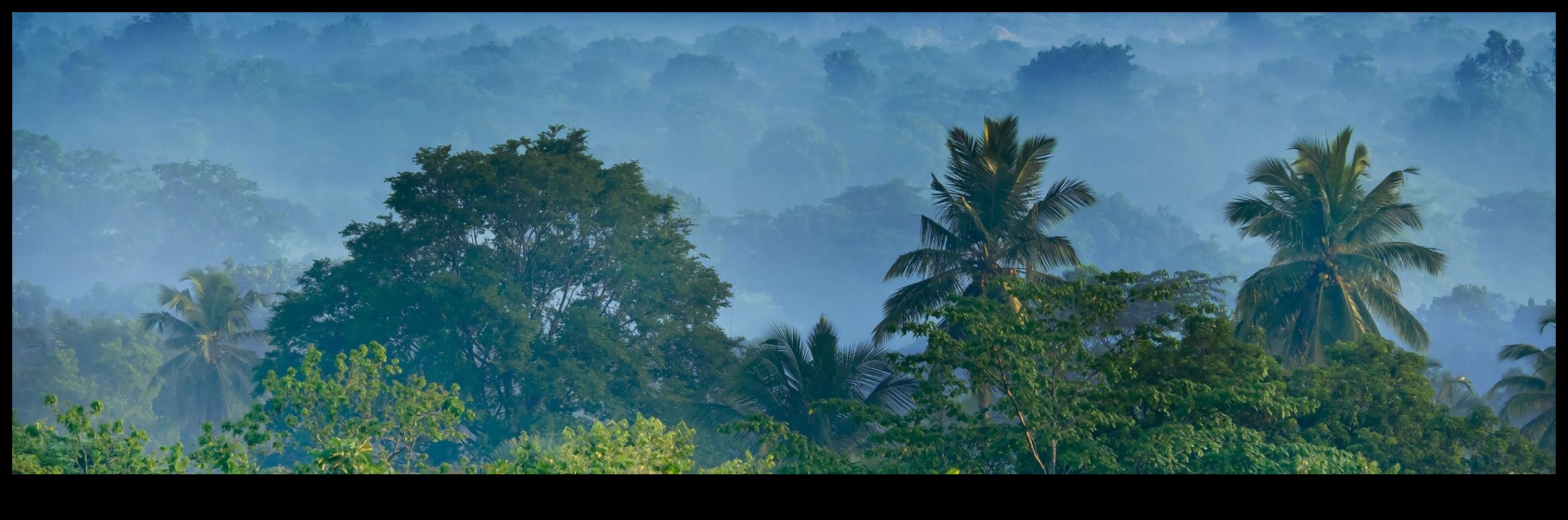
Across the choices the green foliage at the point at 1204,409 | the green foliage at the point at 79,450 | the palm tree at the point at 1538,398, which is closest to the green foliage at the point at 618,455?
the green foliage at the point at 79,450

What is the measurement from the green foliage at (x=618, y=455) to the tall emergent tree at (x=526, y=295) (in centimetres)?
1177

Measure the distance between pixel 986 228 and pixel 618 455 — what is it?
933 centimetres

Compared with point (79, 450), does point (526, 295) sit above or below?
above

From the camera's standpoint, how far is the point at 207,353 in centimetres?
3331

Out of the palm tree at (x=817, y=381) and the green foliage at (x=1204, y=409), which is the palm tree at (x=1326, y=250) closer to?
the palm tree at (x=817, y=381)

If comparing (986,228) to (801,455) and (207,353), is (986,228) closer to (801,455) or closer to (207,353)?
(801,455)

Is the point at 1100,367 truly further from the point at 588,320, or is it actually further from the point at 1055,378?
the point at 588,320

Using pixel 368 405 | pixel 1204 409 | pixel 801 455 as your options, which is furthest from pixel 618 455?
pixel 1204 409

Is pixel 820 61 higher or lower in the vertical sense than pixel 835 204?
higher

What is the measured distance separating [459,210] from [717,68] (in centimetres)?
5537

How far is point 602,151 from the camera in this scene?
76.8m

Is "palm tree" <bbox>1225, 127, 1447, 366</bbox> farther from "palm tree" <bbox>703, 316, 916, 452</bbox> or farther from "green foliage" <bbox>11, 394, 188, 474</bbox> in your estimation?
"green foliage" <bbox>11, 394, 188, 474</bbox>

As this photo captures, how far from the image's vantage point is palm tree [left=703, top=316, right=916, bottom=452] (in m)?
16.8
